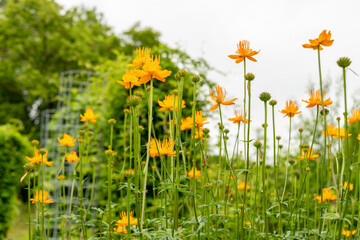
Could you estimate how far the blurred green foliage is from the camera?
432cm

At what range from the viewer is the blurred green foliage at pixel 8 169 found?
432cm

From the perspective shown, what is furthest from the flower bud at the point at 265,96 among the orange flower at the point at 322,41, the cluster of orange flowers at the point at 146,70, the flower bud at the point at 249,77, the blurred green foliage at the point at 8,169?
the blurred green foliage at the point at 8,169

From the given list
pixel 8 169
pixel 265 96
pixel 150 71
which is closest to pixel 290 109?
pixel 265 96

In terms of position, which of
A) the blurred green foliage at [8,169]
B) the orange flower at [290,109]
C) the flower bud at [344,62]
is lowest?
the blurred green foliage at [8,169]

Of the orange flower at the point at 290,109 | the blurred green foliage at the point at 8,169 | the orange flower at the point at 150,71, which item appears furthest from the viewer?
the blurred green foliage at the point at 8,169

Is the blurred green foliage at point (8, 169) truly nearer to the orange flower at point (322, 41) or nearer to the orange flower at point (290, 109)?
the orange flower at point (290, 109)

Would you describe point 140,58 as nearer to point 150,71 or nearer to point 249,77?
point 150,71

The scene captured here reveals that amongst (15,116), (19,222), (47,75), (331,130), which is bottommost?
(19,222)

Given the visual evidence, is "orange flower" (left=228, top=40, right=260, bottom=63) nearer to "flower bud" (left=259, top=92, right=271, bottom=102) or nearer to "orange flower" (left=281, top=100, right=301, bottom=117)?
"flower bud" (left=259, top=92, right=271, bottom=102)

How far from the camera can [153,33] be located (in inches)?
658

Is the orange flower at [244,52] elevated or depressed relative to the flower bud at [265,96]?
elevated

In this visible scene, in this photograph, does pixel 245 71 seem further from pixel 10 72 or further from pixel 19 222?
pixel 10 72

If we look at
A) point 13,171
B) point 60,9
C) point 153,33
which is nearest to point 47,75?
point 60,9

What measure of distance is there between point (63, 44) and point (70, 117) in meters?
11.4
